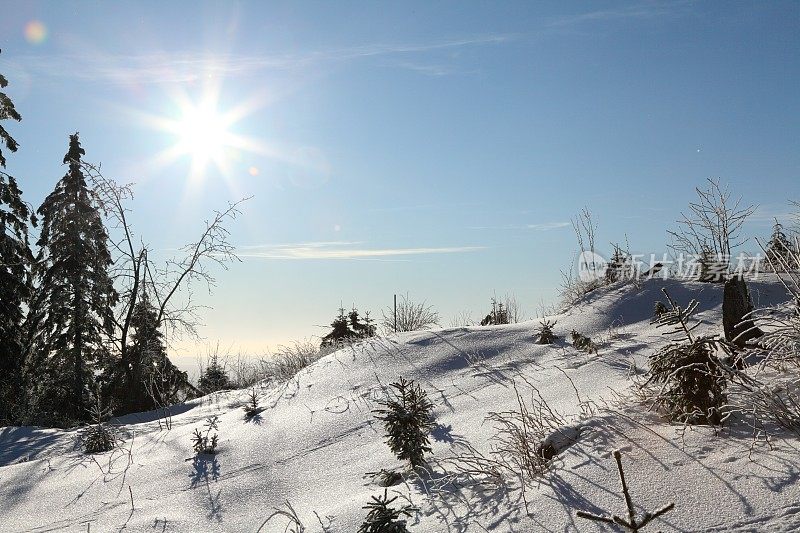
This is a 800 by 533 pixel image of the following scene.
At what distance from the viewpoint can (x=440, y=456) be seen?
14.6ft

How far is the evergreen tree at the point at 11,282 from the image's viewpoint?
612 inches

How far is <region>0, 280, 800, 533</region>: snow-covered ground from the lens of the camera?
2801mm

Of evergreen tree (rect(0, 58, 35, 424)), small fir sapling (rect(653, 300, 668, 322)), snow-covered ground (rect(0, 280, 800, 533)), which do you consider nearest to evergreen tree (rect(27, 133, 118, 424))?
evergreen tree (rect(0, 58, 35, 424))

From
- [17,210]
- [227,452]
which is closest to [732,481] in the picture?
[227,452]

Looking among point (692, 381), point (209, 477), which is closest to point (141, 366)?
point (209, 477)

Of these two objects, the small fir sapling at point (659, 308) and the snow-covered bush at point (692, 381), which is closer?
A: the snow-covered bush at point (692, 381)

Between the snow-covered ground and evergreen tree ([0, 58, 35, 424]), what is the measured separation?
33.5 ft

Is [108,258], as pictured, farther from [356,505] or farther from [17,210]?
[356,505]

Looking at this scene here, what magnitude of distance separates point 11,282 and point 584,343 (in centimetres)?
1697

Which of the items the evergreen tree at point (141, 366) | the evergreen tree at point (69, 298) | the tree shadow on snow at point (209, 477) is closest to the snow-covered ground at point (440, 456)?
the tree shadow on snow at point (209, 477)

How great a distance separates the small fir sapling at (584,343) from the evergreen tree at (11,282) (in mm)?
15561

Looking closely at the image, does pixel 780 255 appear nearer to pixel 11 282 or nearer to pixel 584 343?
pixel 584 343

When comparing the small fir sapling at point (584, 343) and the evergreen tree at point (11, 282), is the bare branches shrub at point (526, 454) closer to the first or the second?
the small fir sapling at point (584, 343)

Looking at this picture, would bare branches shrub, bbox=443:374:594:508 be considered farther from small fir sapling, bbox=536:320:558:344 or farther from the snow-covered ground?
small fir sapling, bbox=536:320:558:344
